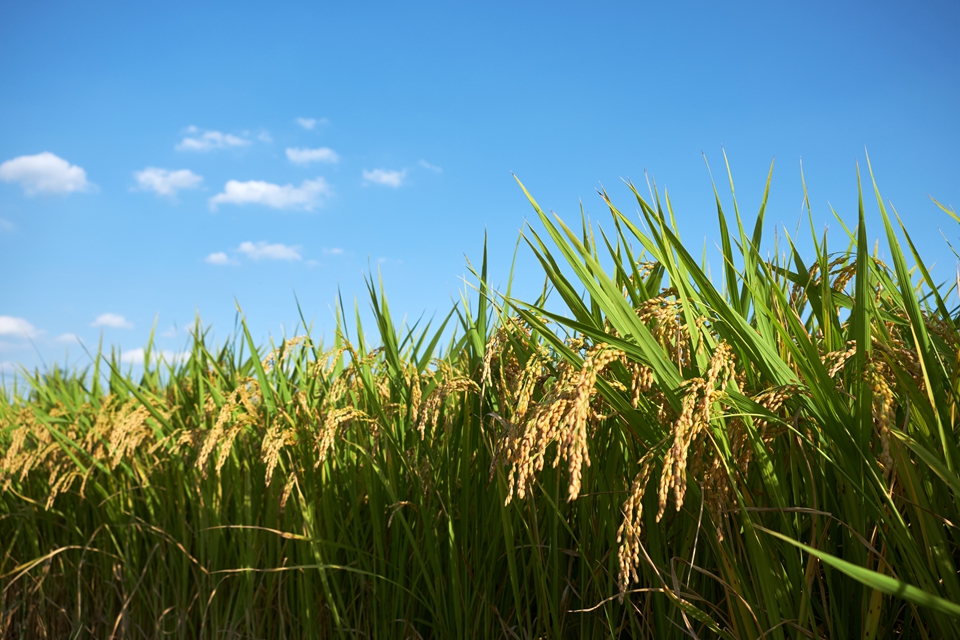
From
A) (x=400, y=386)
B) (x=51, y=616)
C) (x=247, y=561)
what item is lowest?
(x=51, y=616)

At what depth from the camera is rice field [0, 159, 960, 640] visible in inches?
49.7

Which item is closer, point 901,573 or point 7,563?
point 901,573

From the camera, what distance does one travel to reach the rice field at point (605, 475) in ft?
4.14

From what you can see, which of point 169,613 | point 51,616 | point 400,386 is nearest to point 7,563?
point 51,616

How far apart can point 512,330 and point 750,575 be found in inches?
32.4

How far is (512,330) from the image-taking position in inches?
74.4

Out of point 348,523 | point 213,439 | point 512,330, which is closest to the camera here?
point 512,330

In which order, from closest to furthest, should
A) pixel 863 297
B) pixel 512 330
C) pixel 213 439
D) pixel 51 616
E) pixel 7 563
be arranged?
pixel 863 297, pixel 512 330, pixel 213 439, pixel 51 616, pixel 7 563

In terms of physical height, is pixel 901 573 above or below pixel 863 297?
below

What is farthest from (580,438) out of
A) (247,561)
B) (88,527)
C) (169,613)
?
(88,527)

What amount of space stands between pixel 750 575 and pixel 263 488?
6.54ft

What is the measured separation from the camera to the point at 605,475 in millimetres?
1761

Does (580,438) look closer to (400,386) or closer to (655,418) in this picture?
(655,418)

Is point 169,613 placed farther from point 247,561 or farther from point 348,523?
point 348,523
